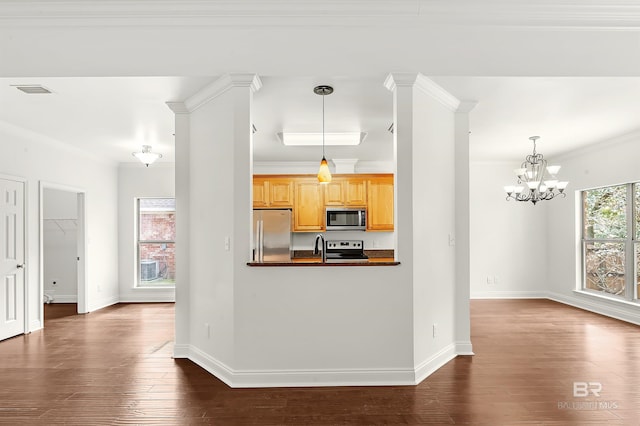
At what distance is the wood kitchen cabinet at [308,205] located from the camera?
7281 millimetres

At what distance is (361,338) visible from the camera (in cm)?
340

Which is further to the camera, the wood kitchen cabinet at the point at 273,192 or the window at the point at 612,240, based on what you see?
the wood kitchen cabinet at the point at 273,192

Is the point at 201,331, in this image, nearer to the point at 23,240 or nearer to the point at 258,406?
the point at 258,406

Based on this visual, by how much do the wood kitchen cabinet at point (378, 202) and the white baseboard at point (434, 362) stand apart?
10.9 feet

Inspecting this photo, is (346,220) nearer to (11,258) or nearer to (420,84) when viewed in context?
(420,84)

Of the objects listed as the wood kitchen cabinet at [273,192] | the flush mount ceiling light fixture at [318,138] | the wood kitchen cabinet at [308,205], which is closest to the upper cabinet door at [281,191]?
the wood kitchen cabinet at [273,192]

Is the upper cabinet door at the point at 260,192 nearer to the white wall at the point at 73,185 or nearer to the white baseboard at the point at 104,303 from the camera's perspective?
the white wall at the point at 73,185

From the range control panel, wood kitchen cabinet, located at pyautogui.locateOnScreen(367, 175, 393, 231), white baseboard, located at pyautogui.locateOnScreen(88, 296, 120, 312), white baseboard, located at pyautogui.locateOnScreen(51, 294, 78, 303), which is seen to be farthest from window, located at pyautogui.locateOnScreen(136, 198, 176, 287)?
wood kitchen cabinet, located at pyautogui.locateOnScreen(367, 175, 393, 231)

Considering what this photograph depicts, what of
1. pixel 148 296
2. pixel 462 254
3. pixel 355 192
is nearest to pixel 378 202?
pixel 355 192

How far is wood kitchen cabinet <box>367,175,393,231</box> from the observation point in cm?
728

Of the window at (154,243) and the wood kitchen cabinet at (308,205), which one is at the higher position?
the wood kitchen cabinet at (308,205)

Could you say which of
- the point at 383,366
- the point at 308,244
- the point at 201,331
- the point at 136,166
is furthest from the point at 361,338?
the point at 136,166

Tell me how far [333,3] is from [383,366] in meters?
3.00

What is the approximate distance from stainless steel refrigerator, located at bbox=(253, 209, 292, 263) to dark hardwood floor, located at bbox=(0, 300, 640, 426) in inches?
95.0
